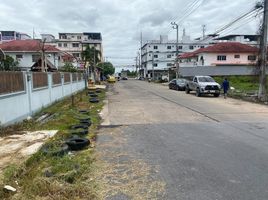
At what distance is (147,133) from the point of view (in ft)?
33.8

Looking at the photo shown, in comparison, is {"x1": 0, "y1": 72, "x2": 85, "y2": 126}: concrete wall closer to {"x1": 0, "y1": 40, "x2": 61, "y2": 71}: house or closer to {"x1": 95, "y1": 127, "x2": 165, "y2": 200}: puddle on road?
{"x1": 95, "y1": 127, "x2": 165, "y2": 200}: puddle on road

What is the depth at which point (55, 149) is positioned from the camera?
7527mm

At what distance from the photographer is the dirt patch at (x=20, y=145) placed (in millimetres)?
6902

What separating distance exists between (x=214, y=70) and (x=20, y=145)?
164ft

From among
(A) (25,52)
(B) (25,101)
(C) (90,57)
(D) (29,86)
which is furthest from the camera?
(C) (90,57)

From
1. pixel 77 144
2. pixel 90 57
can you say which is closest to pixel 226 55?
pixel 90 57

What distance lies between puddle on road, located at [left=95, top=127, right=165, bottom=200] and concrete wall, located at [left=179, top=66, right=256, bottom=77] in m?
46.5

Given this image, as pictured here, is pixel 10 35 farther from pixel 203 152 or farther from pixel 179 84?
pixel 203 152

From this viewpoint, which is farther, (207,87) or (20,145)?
(207,87)

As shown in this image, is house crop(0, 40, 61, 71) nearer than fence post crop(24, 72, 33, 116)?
No

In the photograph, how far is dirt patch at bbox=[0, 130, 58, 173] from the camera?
690 centimetres

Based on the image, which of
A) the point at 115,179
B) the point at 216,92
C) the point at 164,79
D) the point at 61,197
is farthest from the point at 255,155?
the point at 164,79

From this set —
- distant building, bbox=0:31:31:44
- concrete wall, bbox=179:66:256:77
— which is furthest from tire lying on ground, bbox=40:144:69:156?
distant building, bbox=0:31:31:44

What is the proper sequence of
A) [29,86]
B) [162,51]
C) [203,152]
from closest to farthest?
[203,152] < [29,86] < [162,51]
